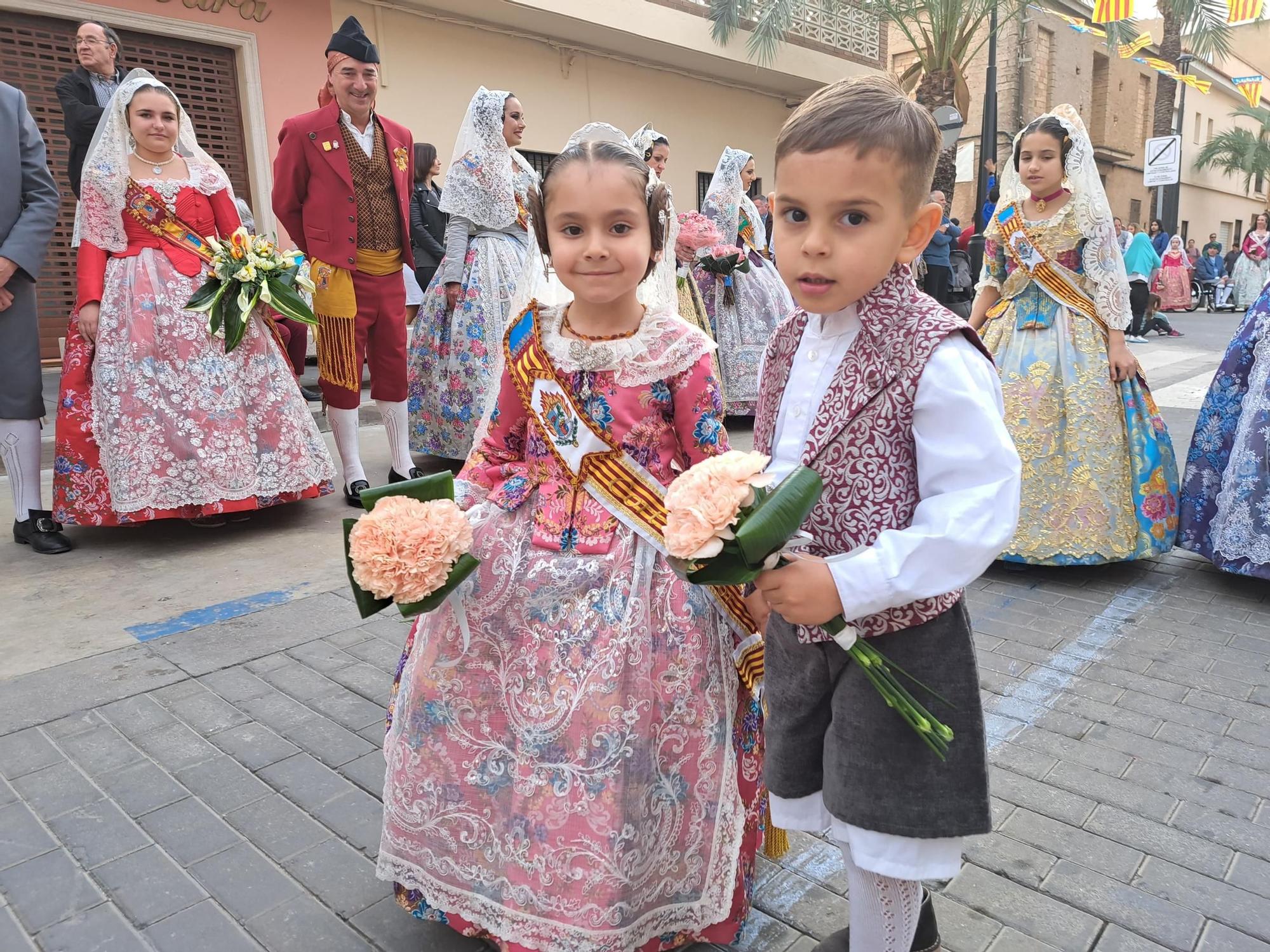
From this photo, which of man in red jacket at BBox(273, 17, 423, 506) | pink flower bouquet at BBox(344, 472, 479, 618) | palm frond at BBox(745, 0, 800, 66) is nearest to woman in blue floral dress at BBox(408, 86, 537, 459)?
man in red jacket at BBox(273, 17, 423, 506)

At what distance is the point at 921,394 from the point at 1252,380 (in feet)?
10.7

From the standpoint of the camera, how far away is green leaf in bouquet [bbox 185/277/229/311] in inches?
164

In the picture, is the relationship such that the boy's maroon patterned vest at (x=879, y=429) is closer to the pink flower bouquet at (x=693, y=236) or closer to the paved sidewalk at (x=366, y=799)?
the paved sidewalk at (x=366, y=799)

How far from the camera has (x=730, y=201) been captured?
745 centimetres

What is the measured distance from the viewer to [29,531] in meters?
4.30

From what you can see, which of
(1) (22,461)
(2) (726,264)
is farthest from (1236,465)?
(1) (22,461)

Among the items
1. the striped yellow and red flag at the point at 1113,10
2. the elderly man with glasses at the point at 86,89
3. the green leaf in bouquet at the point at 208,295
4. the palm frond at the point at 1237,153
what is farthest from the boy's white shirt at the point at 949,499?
the palm frond at the point at 1237,153

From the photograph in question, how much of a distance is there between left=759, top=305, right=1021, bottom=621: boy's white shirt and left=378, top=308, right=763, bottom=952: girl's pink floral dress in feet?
1.78

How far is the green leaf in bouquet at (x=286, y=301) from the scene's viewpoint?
4.25 m

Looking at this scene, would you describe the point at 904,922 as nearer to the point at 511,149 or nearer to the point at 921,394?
the point at 921,394

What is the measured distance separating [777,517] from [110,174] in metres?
4.12

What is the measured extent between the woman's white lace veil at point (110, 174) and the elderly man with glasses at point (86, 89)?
807 mm

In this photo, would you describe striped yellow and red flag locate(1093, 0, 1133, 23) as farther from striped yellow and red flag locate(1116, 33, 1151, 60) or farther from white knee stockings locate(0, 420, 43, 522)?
white knee stockings locate(0, 420, 43, 522)

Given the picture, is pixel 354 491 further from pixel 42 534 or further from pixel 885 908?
pixel 885 908
